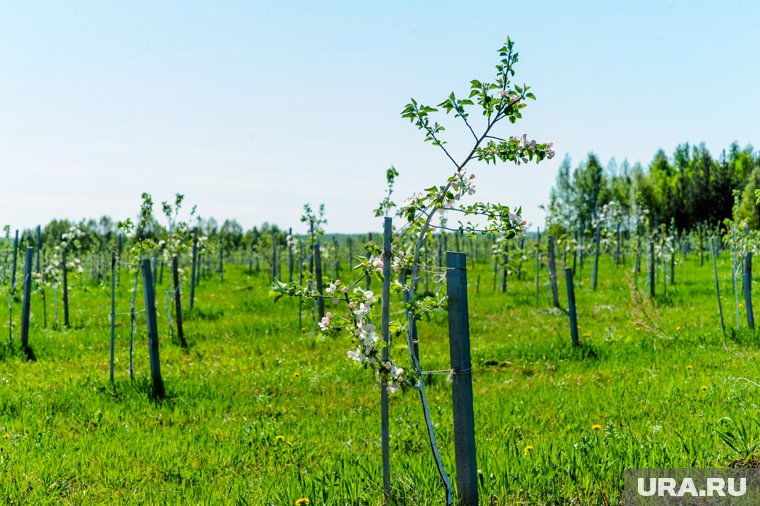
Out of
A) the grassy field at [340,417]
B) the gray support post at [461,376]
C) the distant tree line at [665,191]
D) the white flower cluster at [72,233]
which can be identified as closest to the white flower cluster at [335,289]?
the grassy field at [340,417]

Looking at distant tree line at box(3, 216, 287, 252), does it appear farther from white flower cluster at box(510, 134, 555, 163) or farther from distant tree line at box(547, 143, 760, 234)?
distant tree line at box(547, 143, 760, 234)

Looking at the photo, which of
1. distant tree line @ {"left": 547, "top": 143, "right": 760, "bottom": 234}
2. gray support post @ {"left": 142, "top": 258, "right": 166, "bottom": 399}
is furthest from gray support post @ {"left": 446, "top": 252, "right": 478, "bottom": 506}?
distant tree line @ {"left": 547, "top": 143, "right": 760, "bottom": 234}

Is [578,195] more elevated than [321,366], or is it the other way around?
[578,195]

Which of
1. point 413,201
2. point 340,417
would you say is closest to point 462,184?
point 413,201

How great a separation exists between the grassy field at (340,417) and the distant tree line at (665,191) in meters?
26.6

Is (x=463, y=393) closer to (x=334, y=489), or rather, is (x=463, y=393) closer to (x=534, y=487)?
(x=534, y=487)

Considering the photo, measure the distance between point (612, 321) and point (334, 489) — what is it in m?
11.0

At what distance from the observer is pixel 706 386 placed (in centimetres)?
717

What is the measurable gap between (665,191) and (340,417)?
57.2 m

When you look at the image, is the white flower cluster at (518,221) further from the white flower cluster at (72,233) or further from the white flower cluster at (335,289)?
the white flower cluster at (72,233)

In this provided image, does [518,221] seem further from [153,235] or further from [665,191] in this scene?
[665,191]

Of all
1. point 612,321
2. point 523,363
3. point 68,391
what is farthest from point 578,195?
point 68,391

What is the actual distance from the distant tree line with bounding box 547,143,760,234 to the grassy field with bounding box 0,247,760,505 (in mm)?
26570

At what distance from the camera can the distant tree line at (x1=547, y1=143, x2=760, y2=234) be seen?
45.7 m
